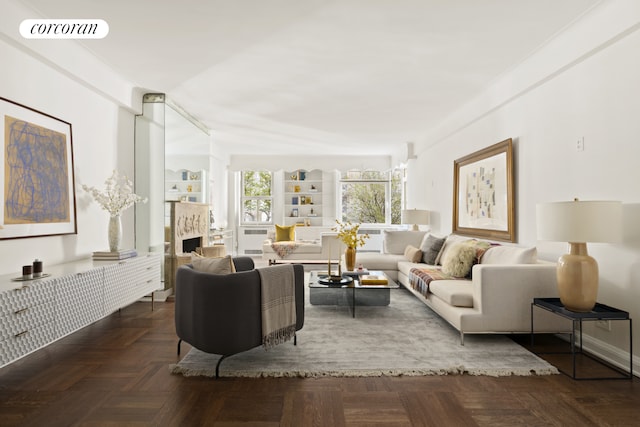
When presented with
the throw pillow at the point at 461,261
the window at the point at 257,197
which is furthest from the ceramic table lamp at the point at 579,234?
the window at the point at 257,197

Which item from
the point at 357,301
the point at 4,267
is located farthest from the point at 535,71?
the point at 4,267

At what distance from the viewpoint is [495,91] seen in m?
4.86

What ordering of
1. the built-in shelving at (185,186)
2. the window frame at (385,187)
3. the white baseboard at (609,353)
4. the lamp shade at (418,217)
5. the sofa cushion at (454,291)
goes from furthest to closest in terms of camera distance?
the window frame at (385,187), the lamp shade at (418,217), the built-in shelving at (185,186), the sofa cushion at (454,291), the white baseboard at (609,353)

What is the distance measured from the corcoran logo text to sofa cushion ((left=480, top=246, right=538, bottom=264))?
4268mm

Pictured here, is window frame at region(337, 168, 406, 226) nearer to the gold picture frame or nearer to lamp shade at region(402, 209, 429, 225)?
lamp shade at region(402, 209, 429, 225)

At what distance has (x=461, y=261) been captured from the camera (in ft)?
14.8

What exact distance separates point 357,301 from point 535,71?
125 inches

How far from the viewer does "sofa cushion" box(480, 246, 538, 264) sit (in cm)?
373

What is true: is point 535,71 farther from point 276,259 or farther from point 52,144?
point 276,259

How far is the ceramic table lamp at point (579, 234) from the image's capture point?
2809 millimetres

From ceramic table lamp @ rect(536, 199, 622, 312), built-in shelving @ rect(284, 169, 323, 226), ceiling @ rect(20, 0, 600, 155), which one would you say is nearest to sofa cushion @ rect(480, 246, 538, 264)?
ceramic table lamp @ rect(536, 199, 622, 312)

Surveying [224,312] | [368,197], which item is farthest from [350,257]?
[368,197]

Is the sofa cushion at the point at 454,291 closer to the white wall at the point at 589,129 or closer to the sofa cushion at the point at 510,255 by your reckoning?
the sofa cushion at the point at 510,255

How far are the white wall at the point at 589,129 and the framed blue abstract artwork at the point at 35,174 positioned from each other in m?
4.72
